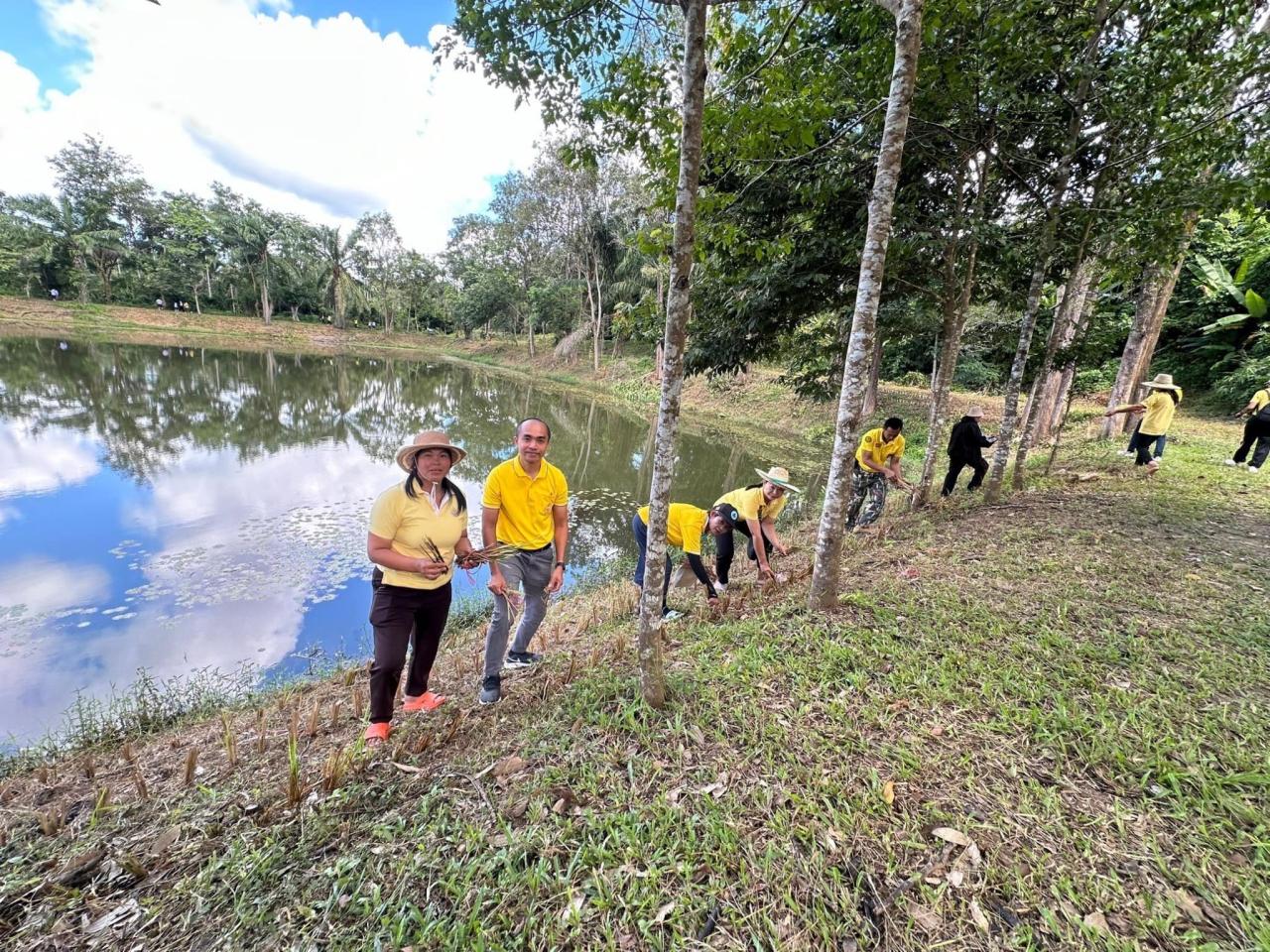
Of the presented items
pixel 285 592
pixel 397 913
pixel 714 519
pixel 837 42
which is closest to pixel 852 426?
pixel 714 519

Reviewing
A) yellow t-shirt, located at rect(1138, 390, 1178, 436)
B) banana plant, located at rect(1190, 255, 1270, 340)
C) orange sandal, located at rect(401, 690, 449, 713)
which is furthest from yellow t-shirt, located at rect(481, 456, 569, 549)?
banana plant, located at rect(1190, 255, 1270, 340)

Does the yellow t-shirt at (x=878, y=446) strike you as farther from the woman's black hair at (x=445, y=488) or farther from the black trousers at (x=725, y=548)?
the woman's black hair at (x=445, y=488)

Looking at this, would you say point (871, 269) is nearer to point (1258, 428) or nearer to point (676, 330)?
point (676, 330)

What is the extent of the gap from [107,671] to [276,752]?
134 inches

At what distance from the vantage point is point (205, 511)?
8.61 m

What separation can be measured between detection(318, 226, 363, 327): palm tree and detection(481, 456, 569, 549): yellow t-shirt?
2115 inches

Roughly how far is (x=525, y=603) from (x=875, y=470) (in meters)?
4.91

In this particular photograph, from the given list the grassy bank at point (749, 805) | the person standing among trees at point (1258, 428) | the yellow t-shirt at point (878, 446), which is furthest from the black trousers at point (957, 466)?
the person standing among trees at point (1258, 428)

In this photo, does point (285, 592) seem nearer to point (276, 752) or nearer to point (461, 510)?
point (276, 752)

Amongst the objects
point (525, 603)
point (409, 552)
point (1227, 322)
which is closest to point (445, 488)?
point (409, 552)

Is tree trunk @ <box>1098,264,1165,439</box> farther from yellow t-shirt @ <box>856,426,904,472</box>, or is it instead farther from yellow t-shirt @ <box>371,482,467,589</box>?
yellow t-shirt @ <box>371,482,467,589</box>

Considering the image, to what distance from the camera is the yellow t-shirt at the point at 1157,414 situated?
7277 millimetres

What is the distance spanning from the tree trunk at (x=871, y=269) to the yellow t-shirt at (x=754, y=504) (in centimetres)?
110

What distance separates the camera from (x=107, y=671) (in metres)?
4.83
